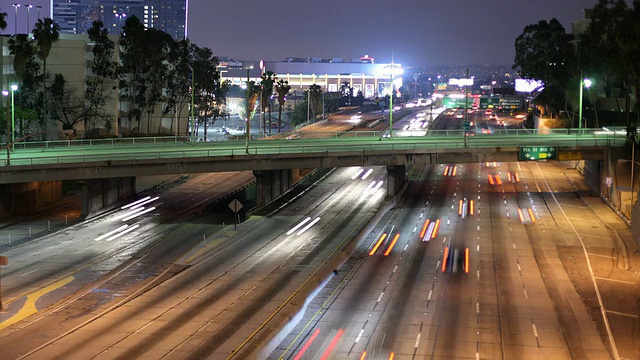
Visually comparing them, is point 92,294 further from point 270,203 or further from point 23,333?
point 270,203

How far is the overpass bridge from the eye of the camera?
235 ft

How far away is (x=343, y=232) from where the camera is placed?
70.0m

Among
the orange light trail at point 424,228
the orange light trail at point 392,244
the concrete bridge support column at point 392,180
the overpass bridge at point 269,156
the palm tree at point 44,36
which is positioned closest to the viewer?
the orange light trail at point 392,244

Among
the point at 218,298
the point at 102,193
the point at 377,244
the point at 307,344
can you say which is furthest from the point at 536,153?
the point at 307,344

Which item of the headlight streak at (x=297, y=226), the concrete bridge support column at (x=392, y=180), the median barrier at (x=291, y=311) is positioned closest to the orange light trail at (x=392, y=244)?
the median barrier at (x=291, y=311)

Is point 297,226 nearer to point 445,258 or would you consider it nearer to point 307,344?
point 445,258

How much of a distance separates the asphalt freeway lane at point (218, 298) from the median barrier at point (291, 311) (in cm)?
58

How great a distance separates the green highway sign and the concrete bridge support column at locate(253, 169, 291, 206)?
80.0ft

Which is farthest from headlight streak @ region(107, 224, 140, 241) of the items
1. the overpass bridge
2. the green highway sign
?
the green highway sign

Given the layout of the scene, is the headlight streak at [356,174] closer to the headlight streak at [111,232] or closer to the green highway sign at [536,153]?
the green highway sign at [536,153]

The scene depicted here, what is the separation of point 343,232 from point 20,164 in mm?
27042

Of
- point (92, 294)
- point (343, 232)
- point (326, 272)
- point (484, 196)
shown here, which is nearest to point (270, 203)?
point (343, 232)

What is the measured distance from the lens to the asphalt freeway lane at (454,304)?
38094 mm

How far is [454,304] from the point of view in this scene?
45.9m
